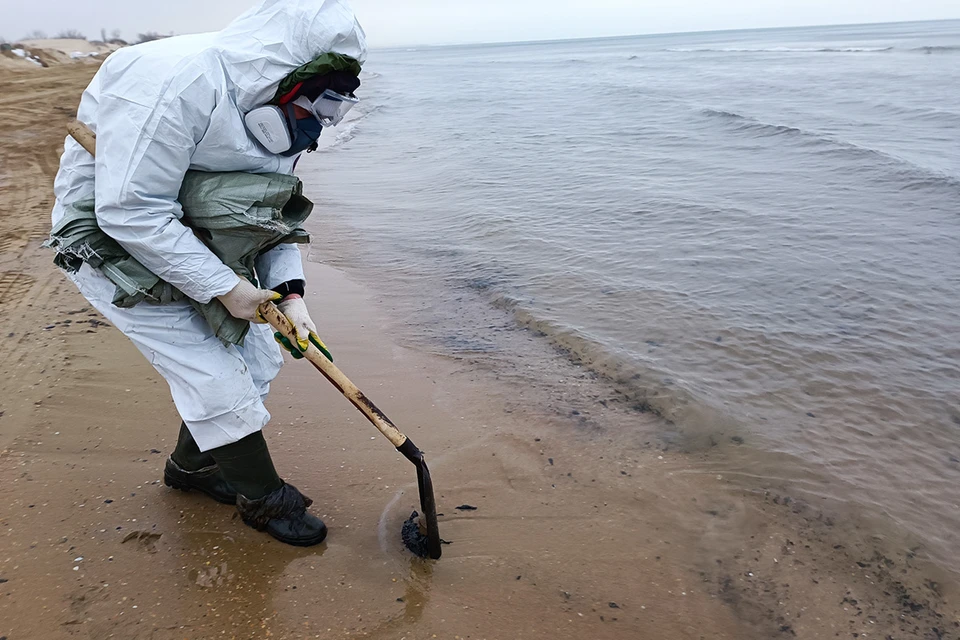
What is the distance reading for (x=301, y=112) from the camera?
2.12 m

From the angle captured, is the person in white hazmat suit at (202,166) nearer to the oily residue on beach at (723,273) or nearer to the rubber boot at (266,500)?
the rubber boot at (266,500)

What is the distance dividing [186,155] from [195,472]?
131cm

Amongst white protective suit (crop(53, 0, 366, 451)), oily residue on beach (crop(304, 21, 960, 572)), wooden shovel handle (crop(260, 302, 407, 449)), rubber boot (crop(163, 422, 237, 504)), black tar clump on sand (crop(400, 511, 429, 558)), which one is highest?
white protective suit (crop(53, 0, 366, 451))

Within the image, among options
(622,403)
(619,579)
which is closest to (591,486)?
(619,579)

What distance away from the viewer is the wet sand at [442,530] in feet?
7.52

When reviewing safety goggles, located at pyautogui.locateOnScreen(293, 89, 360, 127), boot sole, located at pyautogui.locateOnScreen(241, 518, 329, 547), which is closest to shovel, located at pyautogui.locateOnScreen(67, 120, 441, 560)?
boot sole, located at pyautogui.locateOnScreen(241, 518, 329, 547)

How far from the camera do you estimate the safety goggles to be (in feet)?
6.86

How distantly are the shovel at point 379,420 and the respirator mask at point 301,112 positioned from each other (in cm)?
46

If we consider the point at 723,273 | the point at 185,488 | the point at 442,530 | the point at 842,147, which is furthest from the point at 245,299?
the point at 842,147

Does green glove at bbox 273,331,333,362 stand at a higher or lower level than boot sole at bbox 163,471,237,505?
higher

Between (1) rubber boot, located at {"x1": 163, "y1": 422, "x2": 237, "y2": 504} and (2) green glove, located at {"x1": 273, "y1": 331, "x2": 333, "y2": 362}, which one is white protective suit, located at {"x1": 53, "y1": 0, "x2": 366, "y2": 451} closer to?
(2) green glove, located at {"x1": 273, "y1": 331, "x2": 333, "y2": 362}

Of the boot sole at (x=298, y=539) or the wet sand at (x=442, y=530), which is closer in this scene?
the wet sand at (x=442, y=530)

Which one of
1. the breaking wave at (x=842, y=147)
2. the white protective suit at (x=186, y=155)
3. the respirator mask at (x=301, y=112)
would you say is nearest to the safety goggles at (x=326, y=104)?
the respirator mask at (x=301, y=112)

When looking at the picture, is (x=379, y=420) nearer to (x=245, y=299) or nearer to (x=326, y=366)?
(x=326, y=366)
